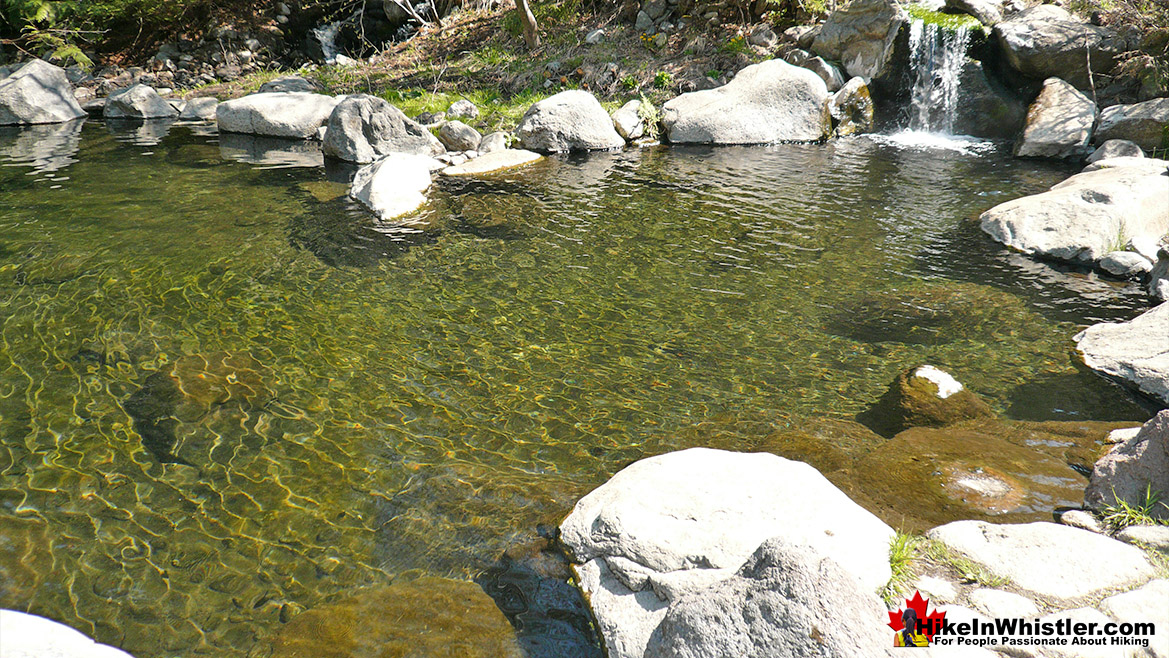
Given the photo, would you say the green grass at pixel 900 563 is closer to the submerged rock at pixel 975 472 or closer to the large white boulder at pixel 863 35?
the submerged rock at pixel 975 472

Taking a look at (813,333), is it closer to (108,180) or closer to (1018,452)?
(1018,452)

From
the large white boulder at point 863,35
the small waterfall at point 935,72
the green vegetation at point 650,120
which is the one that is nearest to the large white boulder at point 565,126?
the green vegetation at point 650,120

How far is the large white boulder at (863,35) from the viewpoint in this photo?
1748 cm

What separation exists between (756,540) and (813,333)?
12.8 feet

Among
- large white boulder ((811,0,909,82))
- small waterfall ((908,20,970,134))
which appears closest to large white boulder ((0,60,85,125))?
large white boulder ((811,0,909,82))

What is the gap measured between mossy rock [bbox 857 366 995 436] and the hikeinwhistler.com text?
8.32 feet

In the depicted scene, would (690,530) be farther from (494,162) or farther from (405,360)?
(494,162)

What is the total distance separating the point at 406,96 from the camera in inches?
782

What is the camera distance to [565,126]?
1597 cm

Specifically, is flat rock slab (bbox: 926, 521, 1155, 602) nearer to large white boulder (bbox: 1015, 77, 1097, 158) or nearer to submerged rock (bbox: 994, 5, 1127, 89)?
large white boulder (bbox: 1015, 77, 1097, 158)

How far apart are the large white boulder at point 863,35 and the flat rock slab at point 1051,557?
16.8m

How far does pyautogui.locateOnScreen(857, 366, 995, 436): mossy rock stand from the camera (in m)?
5.68

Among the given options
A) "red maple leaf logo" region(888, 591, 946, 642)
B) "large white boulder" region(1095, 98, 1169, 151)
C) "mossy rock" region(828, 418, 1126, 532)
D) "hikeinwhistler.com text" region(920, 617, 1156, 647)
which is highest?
"large white boulder" region(1095, 98, 1169, 151)

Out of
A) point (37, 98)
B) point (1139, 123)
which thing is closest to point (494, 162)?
point (1139, 123)
